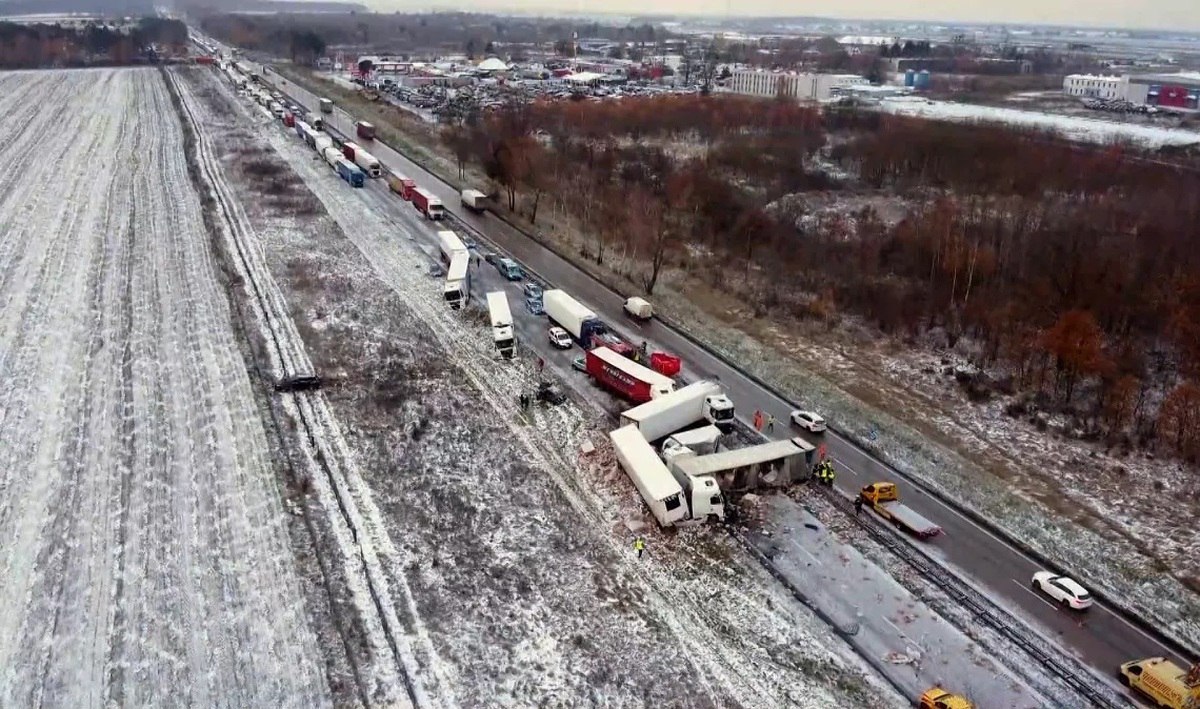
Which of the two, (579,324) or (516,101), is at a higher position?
(516,101)

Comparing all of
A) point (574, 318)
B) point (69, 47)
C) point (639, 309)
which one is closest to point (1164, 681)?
point (574, 318)

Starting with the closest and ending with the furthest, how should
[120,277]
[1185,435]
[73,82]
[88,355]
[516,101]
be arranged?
1. [1185,435]
2. [88,355]
3. [120,277]
4. [516,101]
5. [73,82]

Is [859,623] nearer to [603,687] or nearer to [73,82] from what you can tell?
[603,687]

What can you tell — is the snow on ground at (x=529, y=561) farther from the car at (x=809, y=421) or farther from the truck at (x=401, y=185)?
the truck at (x=401, y=185)

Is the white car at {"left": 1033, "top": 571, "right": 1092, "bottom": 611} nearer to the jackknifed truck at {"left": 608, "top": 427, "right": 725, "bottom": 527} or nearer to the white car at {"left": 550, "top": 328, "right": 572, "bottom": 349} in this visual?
the jackknifed truck at {"left": 608, "top": 427, "right": 725, "bottom": 527}

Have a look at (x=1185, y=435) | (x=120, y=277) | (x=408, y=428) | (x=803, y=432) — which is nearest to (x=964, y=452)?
(x=803, y=432)

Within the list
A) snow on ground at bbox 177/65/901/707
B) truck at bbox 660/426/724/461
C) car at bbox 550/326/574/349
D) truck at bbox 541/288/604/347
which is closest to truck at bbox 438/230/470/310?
snow on ground at bbox 177/65/901/707
